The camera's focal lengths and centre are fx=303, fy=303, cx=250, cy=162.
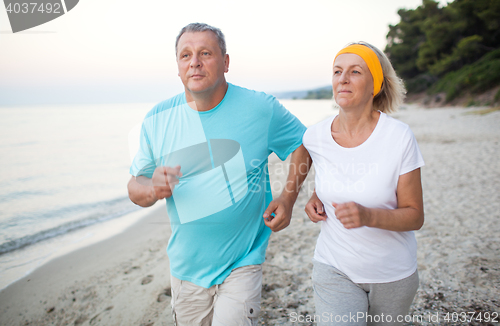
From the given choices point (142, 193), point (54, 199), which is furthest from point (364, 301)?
point (54, 199)

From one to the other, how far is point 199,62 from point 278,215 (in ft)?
4.35

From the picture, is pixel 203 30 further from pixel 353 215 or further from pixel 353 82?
pixel 353 215

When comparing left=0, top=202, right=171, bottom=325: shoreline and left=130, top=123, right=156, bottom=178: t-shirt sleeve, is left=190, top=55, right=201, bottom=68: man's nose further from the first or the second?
left=0, top=202, right=171, bottom=325: shoreline

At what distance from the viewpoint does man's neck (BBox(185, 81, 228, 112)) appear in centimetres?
239

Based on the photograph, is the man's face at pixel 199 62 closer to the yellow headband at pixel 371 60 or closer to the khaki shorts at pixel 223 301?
Result: the yellow headband at pixel 371 60

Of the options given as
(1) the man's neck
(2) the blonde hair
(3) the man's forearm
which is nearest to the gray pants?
(2) the blonde hair

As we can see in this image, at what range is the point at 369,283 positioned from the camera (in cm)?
190

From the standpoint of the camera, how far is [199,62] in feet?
7.72

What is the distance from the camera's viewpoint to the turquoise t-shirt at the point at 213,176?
2.35 metres

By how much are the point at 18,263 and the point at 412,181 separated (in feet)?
20.6

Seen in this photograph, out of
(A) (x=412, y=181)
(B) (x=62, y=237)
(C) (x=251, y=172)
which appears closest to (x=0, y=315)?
(B) (x=62, y=237)

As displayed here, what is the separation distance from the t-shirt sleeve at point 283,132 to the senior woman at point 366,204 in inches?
18.8

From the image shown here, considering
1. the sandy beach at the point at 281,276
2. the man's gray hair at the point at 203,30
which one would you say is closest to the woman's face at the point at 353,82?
the man's gray hair at the point at 203,30

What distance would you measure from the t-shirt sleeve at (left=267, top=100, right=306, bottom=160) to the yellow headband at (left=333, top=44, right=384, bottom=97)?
2.28ft
